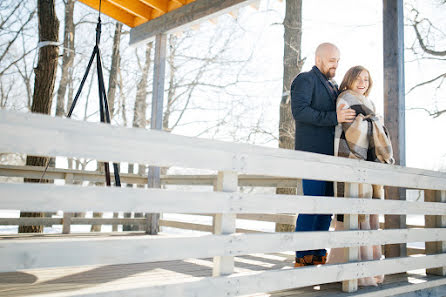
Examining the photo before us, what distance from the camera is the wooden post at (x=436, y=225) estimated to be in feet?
10.5

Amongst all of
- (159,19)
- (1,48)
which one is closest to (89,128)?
(159,19)

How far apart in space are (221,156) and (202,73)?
33.4ft

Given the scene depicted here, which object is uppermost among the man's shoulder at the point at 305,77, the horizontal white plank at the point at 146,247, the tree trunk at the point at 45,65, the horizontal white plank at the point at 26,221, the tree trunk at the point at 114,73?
the tree trunk at the point at 114,73

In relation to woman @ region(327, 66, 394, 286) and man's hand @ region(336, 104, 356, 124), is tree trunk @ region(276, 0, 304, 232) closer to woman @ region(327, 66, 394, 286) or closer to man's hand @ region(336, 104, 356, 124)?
woman @ region(327, 66, 394, 286)

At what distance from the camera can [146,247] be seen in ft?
5.31

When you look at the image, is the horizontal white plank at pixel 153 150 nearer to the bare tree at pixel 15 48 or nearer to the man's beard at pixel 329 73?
the man's beard at pixel 329 73

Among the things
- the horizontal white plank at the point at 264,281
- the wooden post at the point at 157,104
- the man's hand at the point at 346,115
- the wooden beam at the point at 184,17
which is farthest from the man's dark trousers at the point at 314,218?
the wooden post at the point at 157,104

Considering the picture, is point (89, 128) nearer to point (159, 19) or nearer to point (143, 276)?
point (143, 276)

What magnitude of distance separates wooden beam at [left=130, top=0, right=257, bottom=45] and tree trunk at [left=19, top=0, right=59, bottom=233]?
55.0 inches

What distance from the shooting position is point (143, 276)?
103 inches

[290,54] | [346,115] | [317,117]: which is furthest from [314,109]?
[290,54]

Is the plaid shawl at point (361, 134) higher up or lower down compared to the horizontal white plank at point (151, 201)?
higher up

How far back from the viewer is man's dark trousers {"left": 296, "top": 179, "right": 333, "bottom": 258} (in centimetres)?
265

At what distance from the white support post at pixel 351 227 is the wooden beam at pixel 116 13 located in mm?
3458
